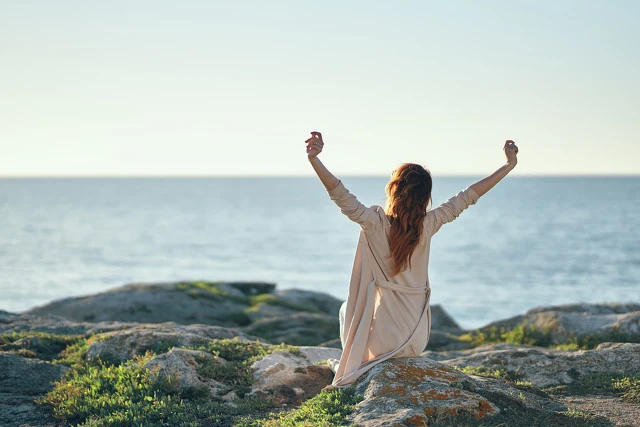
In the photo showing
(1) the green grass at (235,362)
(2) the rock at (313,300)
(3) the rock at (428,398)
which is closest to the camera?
(3) the rock at (428,398)

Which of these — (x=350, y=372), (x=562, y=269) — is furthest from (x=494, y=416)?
(x=562, y=269)

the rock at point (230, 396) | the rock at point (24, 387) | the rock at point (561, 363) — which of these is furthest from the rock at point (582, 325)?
the rock at point (24, 387)

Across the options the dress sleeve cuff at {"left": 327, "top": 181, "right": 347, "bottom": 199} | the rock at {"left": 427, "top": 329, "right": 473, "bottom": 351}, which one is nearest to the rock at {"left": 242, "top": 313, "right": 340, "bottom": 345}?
the rock at {"left": 427, "top": 329, "right": 473, "bottom": 351}

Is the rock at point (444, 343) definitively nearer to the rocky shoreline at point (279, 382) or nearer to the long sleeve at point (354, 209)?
the rocky shoreline at point (279, 382)

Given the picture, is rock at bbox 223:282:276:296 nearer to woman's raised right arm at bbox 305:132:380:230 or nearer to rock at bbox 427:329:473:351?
rock at bbox 427:329:473:351

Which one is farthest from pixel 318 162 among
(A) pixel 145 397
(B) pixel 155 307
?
(B) pixel 155 307

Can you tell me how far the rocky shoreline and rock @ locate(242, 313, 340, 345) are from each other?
4106mm

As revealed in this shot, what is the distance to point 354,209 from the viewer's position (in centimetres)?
820

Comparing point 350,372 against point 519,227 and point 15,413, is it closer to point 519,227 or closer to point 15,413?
point 15,413

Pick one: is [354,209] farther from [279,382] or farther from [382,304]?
[279,382]

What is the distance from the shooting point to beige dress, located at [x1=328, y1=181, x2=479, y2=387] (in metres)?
8.90

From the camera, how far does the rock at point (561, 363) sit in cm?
1071

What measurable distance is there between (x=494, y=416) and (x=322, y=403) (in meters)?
2.03

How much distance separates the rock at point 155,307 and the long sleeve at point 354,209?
42.2 feet
